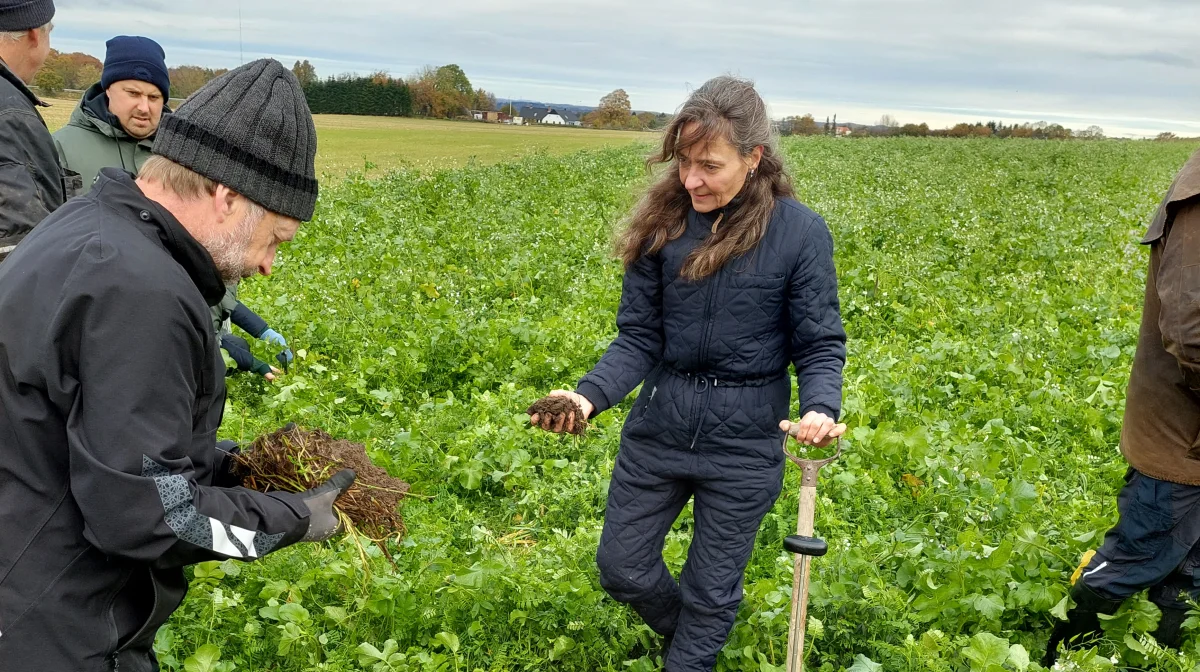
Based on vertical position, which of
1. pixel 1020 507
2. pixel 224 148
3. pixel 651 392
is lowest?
pixel 1020 507

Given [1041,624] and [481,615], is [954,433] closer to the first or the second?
[1041,624]

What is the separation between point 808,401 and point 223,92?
1.80 m

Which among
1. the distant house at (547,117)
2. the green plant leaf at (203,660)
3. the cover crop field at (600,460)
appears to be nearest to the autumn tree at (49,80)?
the cover crop field at (600,460)

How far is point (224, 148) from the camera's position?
191 centimetres

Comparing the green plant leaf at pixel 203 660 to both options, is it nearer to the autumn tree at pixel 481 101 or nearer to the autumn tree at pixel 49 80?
the autumn tree at pixel 49 80

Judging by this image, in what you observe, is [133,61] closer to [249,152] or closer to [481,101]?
[249,152]

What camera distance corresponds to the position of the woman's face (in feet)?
9.39

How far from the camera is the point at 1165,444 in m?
3.07

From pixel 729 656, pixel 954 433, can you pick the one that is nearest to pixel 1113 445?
pixel 954 433

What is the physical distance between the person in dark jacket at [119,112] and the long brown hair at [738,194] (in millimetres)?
2682

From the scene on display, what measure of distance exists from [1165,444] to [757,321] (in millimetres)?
1386

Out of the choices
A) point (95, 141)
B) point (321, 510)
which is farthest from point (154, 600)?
point (95, 141)

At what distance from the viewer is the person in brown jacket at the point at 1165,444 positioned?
287 centimetres

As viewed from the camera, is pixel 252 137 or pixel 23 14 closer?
pixel 252 137
